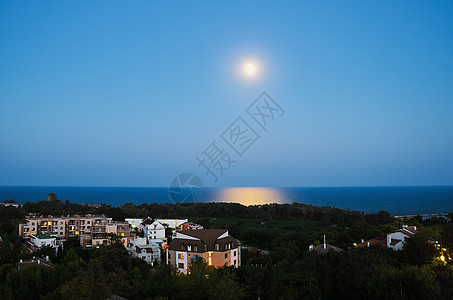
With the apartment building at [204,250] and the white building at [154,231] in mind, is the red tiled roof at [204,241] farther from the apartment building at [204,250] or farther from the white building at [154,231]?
the white building at [154,231]

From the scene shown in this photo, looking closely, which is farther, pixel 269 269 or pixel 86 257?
pixel 86 257

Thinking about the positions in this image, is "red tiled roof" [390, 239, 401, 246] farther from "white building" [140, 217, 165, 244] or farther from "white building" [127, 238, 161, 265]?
"white building" [140, 217, 165, 244]

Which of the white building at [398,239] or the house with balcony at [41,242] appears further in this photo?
the house with balcony at [41,242]

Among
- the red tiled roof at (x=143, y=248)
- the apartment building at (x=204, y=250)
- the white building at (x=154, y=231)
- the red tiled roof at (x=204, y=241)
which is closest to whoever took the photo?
the apartment building at (x=204, y=250)

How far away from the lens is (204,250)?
20.0 m

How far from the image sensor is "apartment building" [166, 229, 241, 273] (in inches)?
789

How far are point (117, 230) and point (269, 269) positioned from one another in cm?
1906

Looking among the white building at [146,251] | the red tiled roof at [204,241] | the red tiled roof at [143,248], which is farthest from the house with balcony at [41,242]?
the red tiled roof at [204,241]

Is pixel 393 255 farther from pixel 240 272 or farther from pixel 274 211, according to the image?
pixel 274 211

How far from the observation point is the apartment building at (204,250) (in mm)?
20031

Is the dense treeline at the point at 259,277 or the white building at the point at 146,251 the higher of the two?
the dense treeline at the point at 259,277

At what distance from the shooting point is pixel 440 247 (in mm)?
18172

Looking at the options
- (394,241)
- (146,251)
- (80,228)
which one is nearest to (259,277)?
(394,241)

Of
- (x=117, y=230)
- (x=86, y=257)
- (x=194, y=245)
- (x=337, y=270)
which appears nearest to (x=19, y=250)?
(x=86, y=257)
